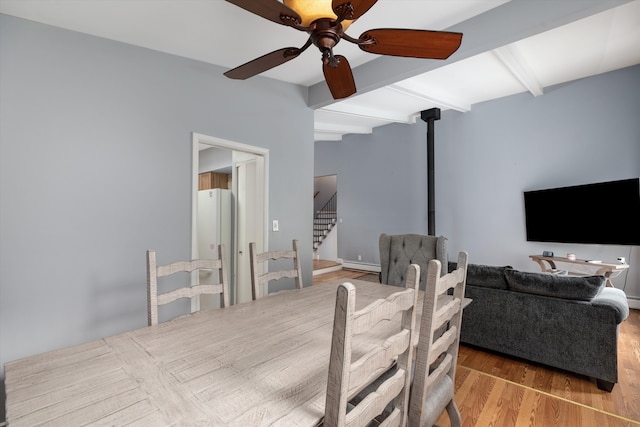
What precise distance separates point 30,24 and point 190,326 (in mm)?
2149

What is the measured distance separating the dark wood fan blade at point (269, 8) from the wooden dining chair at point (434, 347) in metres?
1.17

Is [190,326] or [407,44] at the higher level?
[407,44]

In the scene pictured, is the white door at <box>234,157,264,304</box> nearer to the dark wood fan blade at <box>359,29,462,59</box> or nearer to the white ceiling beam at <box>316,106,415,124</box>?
the white ceiling beam at <box>316,106,415,124</box>

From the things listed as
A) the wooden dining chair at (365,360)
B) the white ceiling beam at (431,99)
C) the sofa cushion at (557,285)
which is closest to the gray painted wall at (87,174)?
the wooden dining chair at (365,360)

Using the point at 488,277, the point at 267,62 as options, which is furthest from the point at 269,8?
the point at 488,277

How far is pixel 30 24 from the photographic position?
1.90 metres

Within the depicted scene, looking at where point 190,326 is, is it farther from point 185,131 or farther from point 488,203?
point 488,203

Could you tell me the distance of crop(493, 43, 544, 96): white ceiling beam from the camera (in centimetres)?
321

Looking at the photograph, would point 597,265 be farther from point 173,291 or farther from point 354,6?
point 173,291

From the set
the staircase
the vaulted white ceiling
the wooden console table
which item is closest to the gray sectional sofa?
the wooden console table

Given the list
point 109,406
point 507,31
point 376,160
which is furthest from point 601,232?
point 109,406

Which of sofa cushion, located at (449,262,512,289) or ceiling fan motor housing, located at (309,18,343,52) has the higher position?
ceiling fan motor housing, located at (309,18,343,52)

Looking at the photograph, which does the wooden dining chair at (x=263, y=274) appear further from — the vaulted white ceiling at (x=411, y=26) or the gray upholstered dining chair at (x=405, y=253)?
the vaulted white ceiling at (x=411, y=26)

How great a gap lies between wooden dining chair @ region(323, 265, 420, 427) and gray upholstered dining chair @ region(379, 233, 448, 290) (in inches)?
76.7
